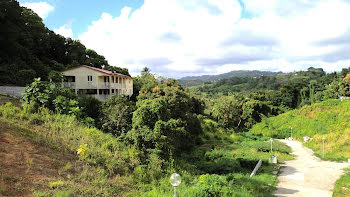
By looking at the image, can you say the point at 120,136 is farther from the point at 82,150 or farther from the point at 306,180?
the point at 306,180

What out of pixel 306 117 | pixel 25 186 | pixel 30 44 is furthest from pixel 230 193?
pixel 306 117

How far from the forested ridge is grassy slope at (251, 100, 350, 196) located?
26.1m

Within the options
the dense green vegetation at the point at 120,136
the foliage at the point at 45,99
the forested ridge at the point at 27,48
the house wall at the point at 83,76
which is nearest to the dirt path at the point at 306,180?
the dense green vegetation at the point at 120,136

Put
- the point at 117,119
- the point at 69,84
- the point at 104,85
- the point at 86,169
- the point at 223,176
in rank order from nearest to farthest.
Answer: the point at 86,169 → the point at 223,176 → the point at 117,119 → the point at 69,84 → the point at 104,85

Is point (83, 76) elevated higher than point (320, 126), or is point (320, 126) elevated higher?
point (83, 76)

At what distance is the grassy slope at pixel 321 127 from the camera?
19.5 m

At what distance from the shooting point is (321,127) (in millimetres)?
28219

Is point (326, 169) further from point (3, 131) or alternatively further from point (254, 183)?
point (3, 131)

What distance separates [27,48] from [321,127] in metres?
35.8

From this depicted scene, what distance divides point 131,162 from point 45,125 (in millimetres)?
4266

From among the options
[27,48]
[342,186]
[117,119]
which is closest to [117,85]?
[27,48]

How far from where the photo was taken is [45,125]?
32.6ft

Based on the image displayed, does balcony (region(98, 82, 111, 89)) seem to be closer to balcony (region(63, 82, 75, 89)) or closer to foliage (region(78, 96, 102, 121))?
balcony (region(63, 82, 75, 89))

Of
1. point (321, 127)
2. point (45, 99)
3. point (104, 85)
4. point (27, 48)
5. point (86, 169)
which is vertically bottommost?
point (321, 127)
